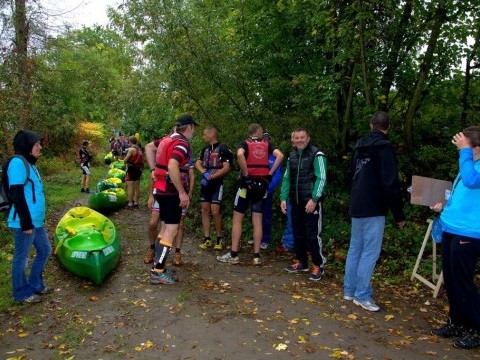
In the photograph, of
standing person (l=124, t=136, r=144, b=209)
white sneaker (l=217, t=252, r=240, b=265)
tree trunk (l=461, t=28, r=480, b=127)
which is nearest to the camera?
white sneaker (l=217, t=252, r=240, b=265)

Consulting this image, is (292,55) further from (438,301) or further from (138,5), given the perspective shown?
(438,301)

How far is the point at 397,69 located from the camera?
848cm

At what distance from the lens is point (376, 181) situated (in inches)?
192

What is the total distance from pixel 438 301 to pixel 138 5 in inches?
316

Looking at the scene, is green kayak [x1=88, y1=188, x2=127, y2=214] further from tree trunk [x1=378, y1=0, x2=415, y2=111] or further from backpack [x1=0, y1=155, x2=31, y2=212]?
tree trunk [x1=378, y1=0, x2=415, y2=111]

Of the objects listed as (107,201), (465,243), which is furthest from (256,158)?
(107,201)

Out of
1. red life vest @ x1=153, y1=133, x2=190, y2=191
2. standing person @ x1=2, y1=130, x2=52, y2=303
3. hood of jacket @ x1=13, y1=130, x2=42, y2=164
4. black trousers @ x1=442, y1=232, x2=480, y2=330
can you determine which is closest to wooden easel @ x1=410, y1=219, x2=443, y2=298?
black trousers @ x1=442, y1=232, x2=480, y2=330

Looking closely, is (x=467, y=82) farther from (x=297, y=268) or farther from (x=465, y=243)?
(x=465, y=243)

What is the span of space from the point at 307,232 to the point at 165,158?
215 centimetres

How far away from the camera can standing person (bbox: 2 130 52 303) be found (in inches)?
194

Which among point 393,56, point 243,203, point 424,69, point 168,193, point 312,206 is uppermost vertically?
point 393,56

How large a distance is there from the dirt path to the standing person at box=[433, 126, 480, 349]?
0.28 metres

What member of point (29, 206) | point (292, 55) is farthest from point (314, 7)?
point (29, 206)

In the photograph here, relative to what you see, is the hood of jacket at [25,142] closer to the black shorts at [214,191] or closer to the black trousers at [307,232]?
the black shorts at [214,191]
